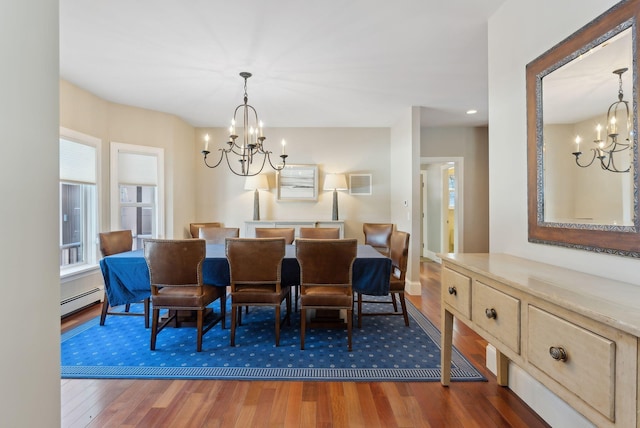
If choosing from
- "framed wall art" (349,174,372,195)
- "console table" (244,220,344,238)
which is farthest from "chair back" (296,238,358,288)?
"framed wall art" (349,174,372,195)

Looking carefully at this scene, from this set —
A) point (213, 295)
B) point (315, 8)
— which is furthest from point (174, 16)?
point (213, 295)

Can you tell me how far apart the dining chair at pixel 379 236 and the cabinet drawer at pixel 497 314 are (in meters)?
2.28

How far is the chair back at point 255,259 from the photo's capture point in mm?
2432

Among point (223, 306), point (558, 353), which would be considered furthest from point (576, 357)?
point (223, 306)

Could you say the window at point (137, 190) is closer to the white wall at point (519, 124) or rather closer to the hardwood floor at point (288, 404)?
the hardwood floor at point (288, 404)

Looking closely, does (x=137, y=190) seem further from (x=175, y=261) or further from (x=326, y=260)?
(x=326, y=260)

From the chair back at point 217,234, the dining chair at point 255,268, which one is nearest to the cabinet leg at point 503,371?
the dining chair at point 255,268

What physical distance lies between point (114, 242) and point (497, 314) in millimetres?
3444

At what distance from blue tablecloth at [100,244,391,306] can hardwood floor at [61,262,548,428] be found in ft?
2.63

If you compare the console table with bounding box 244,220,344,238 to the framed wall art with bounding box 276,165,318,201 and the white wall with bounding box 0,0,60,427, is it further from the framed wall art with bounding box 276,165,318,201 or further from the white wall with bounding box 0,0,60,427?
the white wall with bounding box 0,0,60,427

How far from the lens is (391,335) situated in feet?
9.01

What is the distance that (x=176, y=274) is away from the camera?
241 centimetres

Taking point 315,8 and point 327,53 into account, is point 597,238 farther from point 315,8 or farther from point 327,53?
point 327,53

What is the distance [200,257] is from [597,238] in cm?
246
